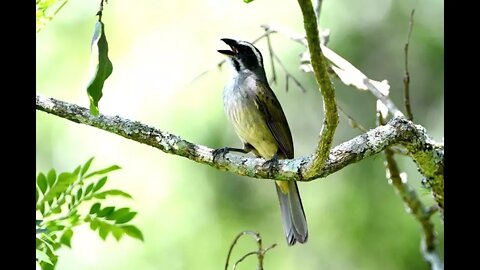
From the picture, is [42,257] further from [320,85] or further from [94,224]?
[320,85]

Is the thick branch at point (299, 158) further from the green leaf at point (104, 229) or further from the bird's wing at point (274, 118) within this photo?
the bird's wing at point (274, 118)

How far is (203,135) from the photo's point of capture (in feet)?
20.7

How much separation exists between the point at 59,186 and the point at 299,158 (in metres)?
1.00

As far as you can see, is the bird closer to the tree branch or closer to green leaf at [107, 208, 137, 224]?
the tree branch

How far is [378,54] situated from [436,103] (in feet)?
2.36

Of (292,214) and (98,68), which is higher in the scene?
(292,214)

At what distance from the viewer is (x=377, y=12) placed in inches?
304

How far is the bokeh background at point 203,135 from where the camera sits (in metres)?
6.21

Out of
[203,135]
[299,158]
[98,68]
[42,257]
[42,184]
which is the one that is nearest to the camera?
[98,68]

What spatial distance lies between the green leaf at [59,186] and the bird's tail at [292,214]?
2062mm

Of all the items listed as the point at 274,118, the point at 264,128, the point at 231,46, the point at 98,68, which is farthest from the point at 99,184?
the point at 231,46

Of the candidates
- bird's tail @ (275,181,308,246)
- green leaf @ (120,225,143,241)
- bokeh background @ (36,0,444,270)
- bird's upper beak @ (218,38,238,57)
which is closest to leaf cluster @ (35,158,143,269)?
green leaf @ (120,225,143,241)
